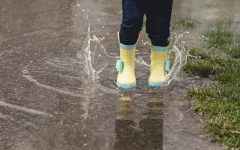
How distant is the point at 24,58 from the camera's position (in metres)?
6.06

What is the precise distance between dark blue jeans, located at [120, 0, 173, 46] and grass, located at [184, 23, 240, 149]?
0.63m

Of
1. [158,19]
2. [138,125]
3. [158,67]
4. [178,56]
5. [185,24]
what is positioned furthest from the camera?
[185,24]

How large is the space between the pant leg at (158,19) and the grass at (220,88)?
598 millimetres

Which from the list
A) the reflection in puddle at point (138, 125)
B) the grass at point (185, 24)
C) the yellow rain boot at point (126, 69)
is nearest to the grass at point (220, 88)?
the reflection in puddle at point (138, 125)

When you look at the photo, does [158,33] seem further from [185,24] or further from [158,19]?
[185,24]

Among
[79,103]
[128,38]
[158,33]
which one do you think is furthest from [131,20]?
[79,103]

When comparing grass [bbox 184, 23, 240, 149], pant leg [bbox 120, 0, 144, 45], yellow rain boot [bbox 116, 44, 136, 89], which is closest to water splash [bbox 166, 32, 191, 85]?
grass [bbox 184, 23, 240, 149]

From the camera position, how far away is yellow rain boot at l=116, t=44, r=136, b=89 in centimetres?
509

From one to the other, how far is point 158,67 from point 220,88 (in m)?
0.62

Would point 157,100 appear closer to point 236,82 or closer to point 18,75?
point 236,82

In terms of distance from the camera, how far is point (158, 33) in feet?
16.9

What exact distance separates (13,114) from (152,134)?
1.09 meters

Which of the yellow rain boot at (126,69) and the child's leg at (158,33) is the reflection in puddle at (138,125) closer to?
the yellow rain boot at (126,69)

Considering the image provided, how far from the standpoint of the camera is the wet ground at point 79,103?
388 cm
